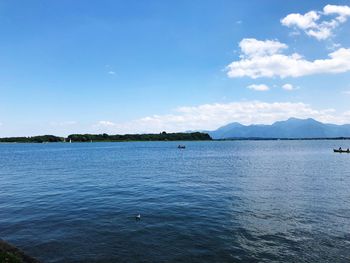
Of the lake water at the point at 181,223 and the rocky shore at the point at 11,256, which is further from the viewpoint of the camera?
the lake water at the point at 181,223

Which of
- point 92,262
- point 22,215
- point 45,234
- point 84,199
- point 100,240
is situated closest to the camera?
point 92,262

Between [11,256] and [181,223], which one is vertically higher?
[11,256]

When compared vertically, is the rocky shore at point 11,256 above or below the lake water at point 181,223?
above

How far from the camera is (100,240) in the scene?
23391mm

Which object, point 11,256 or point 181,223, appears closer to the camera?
point 11,256

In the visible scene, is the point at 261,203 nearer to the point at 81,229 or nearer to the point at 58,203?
the point at 81,229

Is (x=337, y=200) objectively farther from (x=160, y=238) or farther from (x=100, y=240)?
(x=100, y=240)

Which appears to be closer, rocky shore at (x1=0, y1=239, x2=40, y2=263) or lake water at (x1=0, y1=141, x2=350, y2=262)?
rocky shore at (x1=0, y1=239, x2=40, y2=263)

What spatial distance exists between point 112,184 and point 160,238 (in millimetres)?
29899

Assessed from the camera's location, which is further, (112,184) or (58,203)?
→ (112,184)

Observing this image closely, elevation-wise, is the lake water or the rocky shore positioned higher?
the rocky shore

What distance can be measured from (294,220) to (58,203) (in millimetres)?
27423

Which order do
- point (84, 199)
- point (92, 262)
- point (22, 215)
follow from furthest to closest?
point (84, 199)
point (22, 215)
point (92, 262)

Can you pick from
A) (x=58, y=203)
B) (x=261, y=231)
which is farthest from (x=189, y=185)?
(x=261, y=231)
